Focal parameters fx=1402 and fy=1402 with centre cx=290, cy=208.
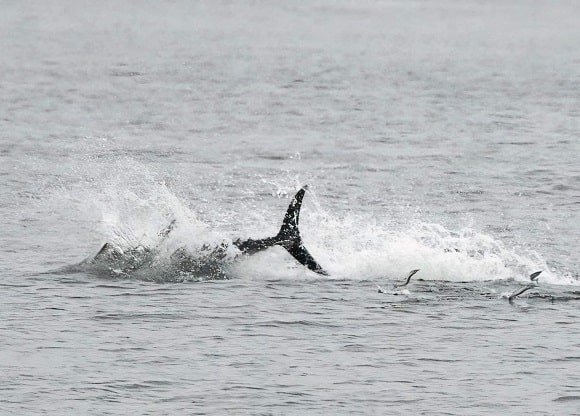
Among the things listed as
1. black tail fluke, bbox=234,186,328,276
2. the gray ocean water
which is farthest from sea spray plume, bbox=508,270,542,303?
black tail fluke, bbox=234,186,328,276

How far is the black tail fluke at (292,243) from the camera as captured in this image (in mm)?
26109

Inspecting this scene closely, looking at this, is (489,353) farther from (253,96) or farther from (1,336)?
(253,96)

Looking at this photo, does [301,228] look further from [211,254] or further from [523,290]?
[523,290]

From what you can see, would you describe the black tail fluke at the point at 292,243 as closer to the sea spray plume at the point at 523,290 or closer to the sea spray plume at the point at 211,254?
the sea spray plume at the point at 211,254

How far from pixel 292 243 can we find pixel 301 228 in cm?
392

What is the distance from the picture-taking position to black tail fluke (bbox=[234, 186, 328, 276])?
2611cm

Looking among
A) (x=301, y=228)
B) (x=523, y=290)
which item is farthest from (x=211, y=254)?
(x=523, y=290)

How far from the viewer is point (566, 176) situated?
3928 centimetres

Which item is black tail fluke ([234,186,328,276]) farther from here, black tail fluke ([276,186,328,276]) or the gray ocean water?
the gray ocean water

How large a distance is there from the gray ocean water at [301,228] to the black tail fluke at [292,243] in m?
0.26

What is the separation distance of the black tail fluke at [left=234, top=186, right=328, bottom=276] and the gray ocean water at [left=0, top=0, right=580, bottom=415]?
258mm

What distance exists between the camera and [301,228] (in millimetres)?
30031

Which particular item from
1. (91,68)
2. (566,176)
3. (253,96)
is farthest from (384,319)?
(91,68)

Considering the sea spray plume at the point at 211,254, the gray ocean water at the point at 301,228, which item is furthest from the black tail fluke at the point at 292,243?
the gray ocean water at the point at 301,228
